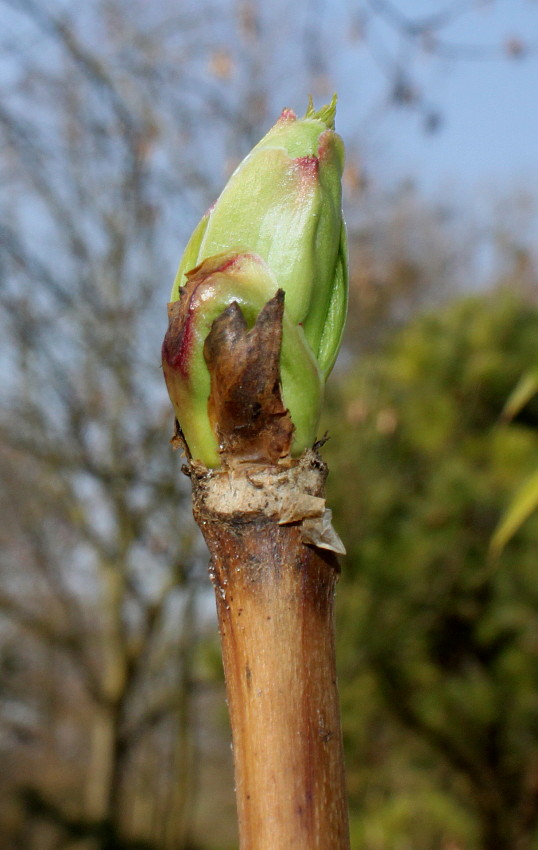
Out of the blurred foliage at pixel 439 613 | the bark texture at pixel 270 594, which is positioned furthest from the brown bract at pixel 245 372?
the blurred foliage at pixel 439 613

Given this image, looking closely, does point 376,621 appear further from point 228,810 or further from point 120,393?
point 228,810

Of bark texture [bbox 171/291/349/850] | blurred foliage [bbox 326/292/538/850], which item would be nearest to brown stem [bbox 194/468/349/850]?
bark texture [bbox 171/291/349/850]

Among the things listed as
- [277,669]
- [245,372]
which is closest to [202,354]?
[245,372]

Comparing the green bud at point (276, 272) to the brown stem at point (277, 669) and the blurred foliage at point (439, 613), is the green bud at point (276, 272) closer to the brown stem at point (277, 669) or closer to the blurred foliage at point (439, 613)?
the brown stem at point (277, 669)

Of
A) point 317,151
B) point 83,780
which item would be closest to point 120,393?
point 83,780

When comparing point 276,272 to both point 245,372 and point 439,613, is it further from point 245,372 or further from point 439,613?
point 439,613

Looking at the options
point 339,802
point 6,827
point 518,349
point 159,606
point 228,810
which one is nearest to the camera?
point 339,802
